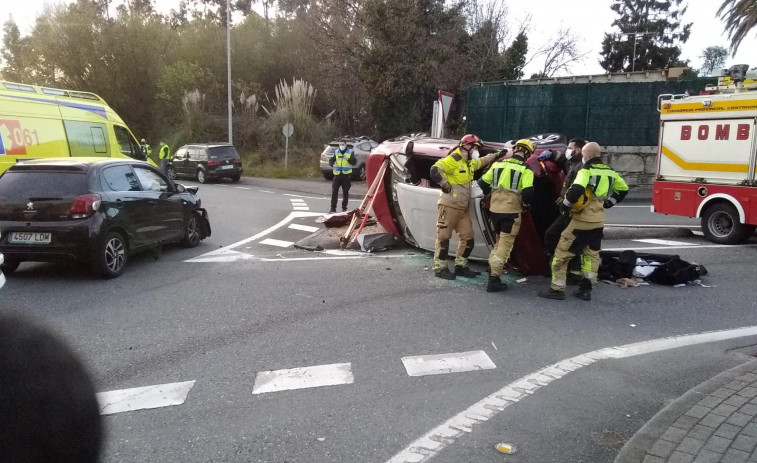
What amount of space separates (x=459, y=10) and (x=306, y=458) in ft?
96.4

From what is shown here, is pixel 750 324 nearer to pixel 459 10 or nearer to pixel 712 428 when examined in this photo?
pixel 712 428

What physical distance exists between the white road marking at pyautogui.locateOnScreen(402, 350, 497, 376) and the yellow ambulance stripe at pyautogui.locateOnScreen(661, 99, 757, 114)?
27.2 feet

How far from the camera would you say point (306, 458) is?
3.35 m

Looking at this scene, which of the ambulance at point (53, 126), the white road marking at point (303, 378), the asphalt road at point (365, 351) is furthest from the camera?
the ambulance at point (53, 126)

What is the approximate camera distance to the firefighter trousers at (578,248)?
6.84 m

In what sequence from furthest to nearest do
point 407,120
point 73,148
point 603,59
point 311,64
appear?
point 603,59, point 311,64, point 407,120, point 73,148

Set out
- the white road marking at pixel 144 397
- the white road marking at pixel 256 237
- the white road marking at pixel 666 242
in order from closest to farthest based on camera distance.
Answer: the white road marking at pixel 144 397
the white road marking at pixel 256 237
the white road marking at pixel 666 242

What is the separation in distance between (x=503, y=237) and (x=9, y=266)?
6.45 m

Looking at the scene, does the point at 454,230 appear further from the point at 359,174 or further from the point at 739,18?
the point at 739,18

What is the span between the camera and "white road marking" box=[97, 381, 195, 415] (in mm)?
4020

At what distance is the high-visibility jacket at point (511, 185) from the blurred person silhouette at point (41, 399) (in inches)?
209

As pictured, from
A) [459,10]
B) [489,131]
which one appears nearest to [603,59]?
[459,10]

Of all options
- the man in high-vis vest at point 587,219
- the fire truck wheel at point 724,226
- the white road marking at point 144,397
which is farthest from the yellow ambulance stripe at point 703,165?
→ the white road marking at point 144,397

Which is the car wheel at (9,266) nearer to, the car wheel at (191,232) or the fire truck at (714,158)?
the car wheel at (191,232)
